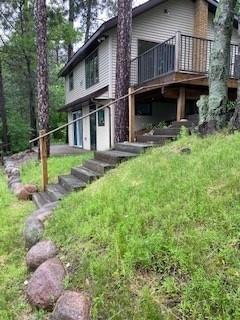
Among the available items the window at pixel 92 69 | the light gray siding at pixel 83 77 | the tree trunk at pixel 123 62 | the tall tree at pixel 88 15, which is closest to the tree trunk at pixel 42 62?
the tree trunk at pixel 123 62

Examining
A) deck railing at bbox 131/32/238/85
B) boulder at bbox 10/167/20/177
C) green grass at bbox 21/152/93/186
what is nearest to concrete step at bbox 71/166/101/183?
green grass at bbox 21/152/93/186

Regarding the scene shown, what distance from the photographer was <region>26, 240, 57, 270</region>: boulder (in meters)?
3.19

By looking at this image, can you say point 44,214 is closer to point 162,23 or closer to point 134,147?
point 134,147

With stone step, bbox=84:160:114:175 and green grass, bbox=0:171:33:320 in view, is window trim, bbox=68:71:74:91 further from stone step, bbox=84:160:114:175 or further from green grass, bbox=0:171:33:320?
green grass, bbox=0:171:33:320

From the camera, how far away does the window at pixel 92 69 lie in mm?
13264

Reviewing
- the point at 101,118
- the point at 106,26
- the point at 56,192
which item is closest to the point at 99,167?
the point at 56,192

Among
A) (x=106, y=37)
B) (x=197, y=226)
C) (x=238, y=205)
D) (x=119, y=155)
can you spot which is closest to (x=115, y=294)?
(x=197, y=226)

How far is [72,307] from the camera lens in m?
2.30

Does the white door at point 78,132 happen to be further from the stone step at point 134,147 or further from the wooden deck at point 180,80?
the stone step at point 134,147

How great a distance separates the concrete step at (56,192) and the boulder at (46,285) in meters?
2.32

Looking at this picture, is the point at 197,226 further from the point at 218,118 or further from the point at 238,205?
the point at 218,118

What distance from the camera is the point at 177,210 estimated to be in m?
2.86

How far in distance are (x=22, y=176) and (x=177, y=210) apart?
20.4 ft

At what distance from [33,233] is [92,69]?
11188 mm
